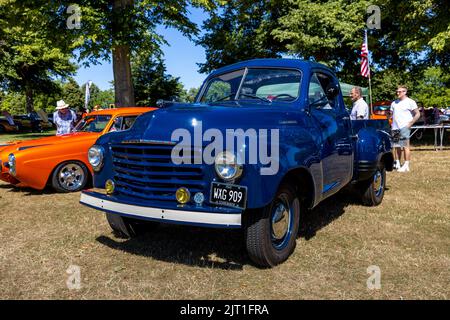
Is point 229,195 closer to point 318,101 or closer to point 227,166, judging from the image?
point 227,166

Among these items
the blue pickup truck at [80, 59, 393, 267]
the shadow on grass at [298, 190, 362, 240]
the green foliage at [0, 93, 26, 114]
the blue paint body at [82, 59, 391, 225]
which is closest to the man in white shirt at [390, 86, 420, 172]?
the shadow on grass at [298, 190, 362, 240]

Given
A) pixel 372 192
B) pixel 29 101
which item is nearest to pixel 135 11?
pixel 372 192

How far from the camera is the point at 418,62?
Answer: 18719 millimetres

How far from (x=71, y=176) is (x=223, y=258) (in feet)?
14.5

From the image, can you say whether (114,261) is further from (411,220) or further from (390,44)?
(390,44)

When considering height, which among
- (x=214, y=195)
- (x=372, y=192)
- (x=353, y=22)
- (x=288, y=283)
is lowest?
(x=288, y=283)

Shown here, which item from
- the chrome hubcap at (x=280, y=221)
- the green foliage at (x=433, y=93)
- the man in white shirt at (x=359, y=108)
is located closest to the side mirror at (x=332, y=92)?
the chrome hubcap at (x=280, y=221)

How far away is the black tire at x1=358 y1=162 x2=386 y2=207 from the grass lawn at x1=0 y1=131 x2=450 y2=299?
172 millimetres

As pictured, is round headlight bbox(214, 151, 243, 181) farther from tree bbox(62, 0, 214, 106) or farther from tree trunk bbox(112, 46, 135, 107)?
tree trunk bbox(112, 46, 135, 107)

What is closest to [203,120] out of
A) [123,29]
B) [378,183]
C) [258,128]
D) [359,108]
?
[258,128]

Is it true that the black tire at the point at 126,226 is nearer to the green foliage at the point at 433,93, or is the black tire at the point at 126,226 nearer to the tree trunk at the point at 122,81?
the tree trunk at the point at 122,81

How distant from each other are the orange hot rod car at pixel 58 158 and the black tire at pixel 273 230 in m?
4.55

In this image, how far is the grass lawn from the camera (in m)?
3.07

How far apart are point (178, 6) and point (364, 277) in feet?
40.6
